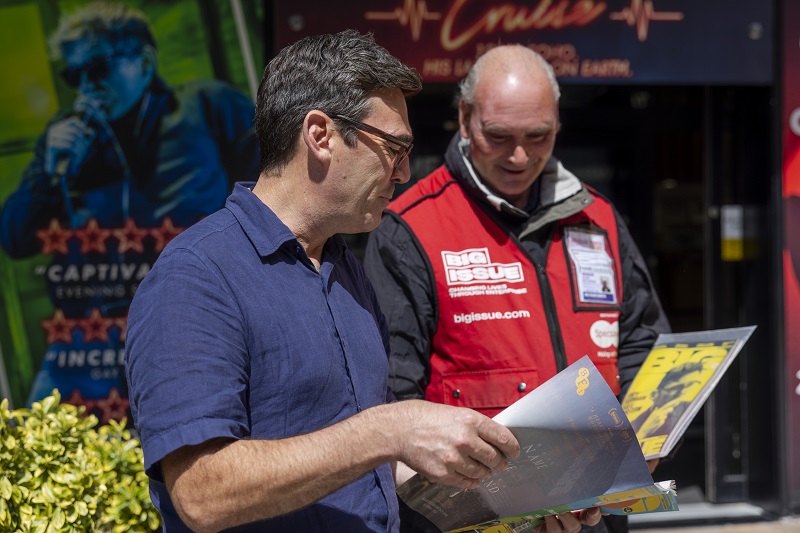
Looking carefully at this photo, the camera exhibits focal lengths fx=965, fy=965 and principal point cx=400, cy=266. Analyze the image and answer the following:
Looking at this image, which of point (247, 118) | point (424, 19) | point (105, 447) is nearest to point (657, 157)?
point (424, 19)

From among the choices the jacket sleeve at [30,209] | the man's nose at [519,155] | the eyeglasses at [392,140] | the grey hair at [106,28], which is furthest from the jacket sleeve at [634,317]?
the jacket sleeve at [30,209]

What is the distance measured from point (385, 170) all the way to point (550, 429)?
59 centimetres

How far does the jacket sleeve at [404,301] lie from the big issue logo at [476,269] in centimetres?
6

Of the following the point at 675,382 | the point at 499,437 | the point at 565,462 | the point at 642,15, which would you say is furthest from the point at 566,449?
the point at 642,15

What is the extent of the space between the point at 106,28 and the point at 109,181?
0.82m

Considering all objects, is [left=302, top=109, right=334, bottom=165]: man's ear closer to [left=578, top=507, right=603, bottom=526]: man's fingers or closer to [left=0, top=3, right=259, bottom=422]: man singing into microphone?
[left=578, top=507, right=603, bottom=526]: man's fingers

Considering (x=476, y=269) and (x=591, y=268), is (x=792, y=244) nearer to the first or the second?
(x=591, y=268)

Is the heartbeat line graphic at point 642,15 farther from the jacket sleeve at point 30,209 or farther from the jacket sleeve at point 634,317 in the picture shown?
the jacket sleeve at point 30,209

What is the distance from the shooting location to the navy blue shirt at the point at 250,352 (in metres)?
1.54

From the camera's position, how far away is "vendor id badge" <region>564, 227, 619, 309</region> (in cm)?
275

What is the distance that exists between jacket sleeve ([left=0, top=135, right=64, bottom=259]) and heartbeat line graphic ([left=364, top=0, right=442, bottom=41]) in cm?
203

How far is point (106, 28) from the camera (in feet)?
17.1

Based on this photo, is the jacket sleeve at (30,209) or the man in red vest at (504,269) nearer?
the man in red vest at (504,269)

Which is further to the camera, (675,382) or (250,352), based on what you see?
(675,382)
